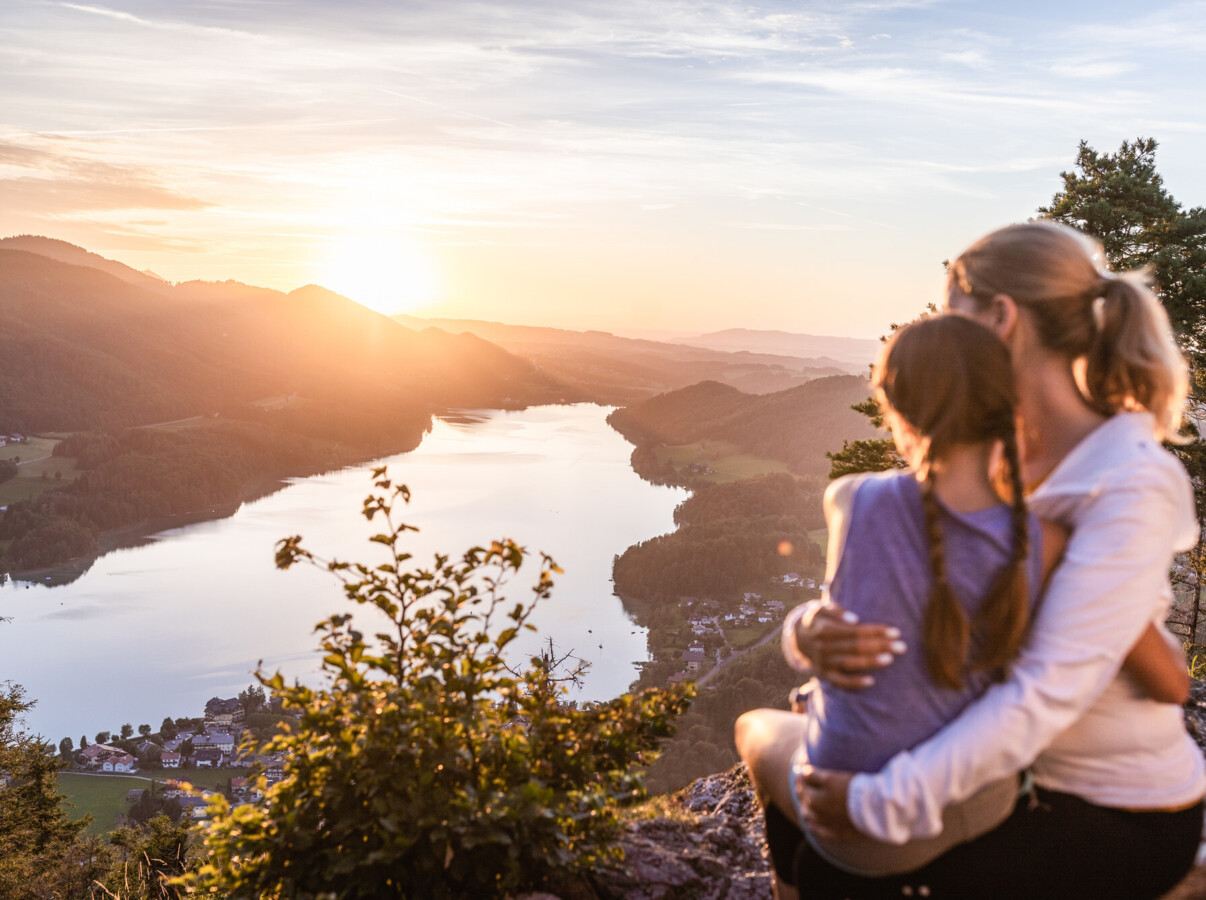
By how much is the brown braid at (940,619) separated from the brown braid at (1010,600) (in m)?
0.05

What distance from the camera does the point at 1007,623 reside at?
4.51 feet

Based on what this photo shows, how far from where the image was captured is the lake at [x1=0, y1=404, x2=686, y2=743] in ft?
142

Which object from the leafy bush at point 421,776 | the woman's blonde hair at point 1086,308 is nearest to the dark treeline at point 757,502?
the leafy bush at point 421,776

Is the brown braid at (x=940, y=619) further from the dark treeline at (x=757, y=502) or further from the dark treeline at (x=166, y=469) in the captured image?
the dark treeline at (x=166, y=469)

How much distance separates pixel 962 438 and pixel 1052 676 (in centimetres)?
41

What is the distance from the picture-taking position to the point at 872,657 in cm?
137

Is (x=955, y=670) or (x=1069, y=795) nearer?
(x=955, y=670)

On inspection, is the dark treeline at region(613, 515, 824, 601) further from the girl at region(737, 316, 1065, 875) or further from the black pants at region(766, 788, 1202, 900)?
the girl at region(737, 316, 1065, 875)

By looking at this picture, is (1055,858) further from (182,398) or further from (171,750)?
(182,398)

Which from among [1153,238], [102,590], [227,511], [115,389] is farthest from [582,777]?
[115,389]

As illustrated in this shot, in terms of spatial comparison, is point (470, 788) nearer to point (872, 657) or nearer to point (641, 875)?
point (641, 875)

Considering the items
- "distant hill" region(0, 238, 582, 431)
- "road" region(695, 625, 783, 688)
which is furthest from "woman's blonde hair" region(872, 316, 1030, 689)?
"distant hill" region(0, 238, 582, 431)

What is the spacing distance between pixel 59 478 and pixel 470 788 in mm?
110358

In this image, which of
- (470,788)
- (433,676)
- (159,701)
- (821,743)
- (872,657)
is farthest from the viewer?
(159,701)
